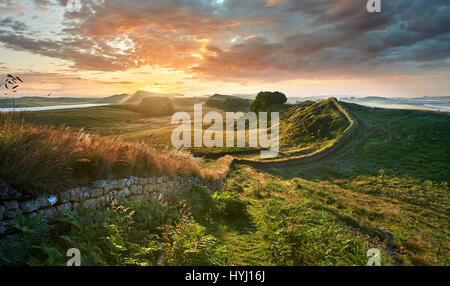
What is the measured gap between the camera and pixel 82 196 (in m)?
6.17

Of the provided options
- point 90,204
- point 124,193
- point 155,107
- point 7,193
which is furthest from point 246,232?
point 155,107

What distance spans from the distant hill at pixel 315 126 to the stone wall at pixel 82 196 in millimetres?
46430

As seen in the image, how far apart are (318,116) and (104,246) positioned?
61872 millimetres

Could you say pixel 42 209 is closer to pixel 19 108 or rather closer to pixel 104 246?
pixel 104 246

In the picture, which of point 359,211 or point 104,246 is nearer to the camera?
point 104,246

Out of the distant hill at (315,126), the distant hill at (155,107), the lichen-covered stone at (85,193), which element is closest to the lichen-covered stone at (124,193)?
the lichen-covered stone at (85,193)

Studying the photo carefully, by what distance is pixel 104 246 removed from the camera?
5.11 meters

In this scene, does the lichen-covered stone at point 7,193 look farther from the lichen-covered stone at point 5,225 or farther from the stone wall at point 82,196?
the lichen-covered stone at point 5,225

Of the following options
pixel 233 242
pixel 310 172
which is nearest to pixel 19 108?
pixel 233 242

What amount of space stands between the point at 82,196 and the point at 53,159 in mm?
1350

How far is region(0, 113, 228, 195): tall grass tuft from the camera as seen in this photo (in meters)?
5.23

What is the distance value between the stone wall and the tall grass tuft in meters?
0.25
